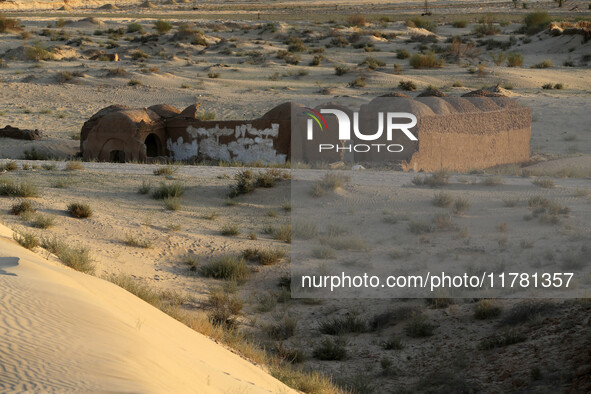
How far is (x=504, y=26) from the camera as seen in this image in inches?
2105

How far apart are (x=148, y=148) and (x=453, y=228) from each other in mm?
10401

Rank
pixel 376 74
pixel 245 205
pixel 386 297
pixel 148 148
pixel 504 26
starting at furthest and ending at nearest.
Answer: pixel 504 26, pixel 376 74, pixel 148 148, pixel 245 205, pixel 386 297

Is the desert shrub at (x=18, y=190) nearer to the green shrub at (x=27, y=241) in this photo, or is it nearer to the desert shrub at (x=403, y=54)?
the green shrub at (x=27, y=241)

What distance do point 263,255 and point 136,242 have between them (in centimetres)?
196

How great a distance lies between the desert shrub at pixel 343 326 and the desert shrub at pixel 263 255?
208 centimetres

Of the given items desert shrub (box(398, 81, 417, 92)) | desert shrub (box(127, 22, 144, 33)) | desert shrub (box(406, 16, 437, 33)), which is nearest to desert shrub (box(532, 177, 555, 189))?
desert shrub (box(398, 81, 417, 92))

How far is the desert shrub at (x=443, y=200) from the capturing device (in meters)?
12.9

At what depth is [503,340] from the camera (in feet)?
25.5

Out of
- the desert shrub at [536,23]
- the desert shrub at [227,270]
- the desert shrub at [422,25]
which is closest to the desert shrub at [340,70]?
the desert shrub at [536,23]

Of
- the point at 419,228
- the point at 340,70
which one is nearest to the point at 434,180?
the point at 419,228

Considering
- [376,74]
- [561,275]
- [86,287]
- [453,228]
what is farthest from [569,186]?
[376,74]

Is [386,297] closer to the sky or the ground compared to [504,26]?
closer to the ground

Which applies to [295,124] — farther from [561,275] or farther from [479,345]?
[479,345]

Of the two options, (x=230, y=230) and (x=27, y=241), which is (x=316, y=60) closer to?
(x=230, y=230)
